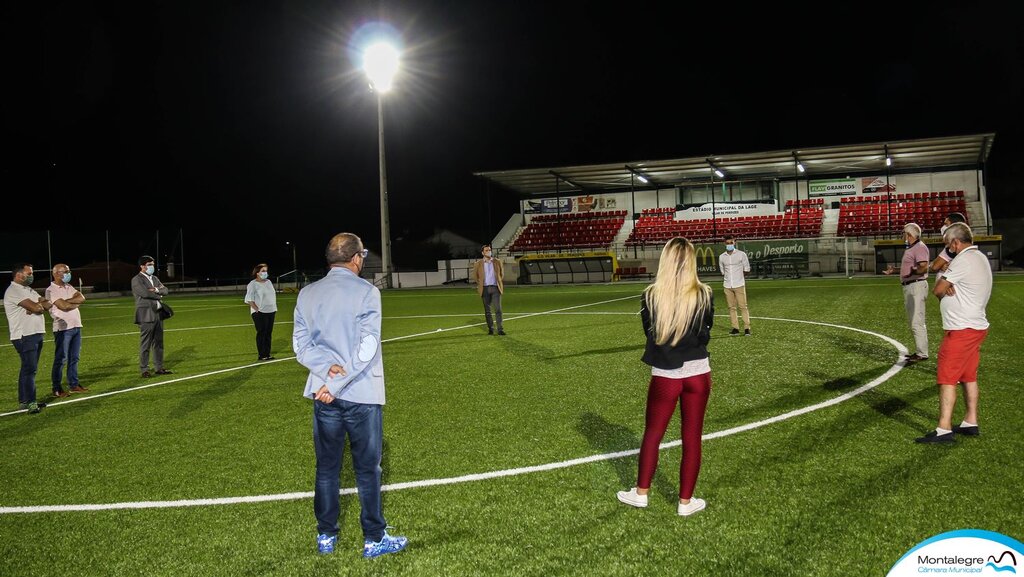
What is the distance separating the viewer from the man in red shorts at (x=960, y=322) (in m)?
6.17

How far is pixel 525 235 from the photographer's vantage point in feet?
184

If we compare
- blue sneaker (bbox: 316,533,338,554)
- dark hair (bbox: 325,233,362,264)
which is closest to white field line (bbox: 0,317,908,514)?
blue sneaker (bbox: 316,533,338,554)

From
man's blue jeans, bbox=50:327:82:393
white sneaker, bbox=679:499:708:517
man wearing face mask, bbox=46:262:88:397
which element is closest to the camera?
white sneaker, bbox=679:499:708:517

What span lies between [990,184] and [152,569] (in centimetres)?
7121

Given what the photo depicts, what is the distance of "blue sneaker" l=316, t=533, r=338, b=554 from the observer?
14.3ft

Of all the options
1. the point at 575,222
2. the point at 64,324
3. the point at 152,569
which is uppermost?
the point at 575,222

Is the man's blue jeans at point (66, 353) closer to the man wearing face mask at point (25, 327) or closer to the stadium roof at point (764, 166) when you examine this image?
the man wearing face mask at point (25, 327)

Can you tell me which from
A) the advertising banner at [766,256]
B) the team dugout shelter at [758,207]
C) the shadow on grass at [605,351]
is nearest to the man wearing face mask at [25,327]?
the shadow on grass at [605,351]

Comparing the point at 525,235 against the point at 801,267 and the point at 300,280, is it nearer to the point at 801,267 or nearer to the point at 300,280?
the point at 300,280

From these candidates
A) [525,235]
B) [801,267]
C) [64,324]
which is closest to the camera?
[64,324]

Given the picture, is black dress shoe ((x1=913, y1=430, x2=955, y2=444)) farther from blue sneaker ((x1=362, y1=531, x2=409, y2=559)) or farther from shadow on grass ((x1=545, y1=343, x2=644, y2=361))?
shadow on grass ((x1=545, y1=343, x2=644, y2=361))

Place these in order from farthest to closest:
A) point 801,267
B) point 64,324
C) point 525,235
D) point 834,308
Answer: point 525,235
point 801,267
point 834,308
point 64,324

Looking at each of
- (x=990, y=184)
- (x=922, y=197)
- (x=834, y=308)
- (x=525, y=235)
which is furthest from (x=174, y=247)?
(x=990, y=184)

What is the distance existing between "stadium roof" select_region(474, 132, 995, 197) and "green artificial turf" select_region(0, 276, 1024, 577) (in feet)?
113
